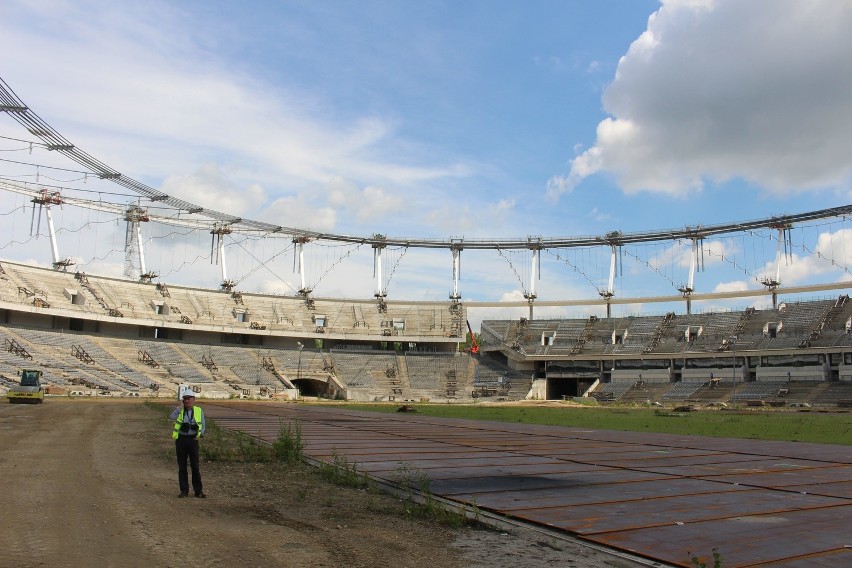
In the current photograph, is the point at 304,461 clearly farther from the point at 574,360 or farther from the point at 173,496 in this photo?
the point at 574,360

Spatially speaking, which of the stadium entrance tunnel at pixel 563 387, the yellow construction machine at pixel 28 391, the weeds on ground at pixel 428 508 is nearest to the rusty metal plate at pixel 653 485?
the weeds on ground at pixel 428 508

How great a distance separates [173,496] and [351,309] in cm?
7431

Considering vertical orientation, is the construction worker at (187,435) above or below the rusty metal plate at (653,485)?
above

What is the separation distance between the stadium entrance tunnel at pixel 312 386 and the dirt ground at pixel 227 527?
5921 centimetres

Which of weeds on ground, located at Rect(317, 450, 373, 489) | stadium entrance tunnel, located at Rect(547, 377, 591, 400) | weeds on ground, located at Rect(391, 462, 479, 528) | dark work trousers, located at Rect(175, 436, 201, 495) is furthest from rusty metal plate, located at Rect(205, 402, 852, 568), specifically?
stadium entrance tunnel, located at Rect(547, 377, 591, 400)

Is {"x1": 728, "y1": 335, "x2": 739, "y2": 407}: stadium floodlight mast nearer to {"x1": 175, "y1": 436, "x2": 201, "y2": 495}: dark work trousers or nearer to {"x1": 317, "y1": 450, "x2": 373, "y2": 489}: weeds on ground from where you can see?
{"x1": 317, "y1": 450, "x2": 373, "y2": 489}: weeds on ground

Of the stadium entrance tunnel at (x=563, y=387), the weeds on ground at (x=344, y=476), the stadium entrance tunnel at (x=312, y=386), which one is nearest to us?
the weeds on ground at (x=344, y=476)

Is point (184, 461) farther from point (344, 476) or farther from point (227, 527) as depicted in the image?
point (344, 476)

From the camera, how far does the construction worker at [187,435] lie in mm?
11484

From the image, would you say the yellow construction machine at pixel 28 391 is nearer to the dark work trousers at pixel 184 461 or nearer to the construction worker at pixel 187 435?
the construction worker at pixel 187 435

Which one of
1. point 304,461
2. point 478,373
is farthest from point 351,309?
point 304,461

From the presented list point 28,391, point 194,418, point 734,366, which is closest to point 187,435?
point 194,418

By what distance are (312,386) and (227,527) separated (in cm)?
6920

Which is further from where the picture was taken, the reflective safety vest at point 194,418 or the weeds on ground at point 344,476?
the weeds on ground at point 344,476
